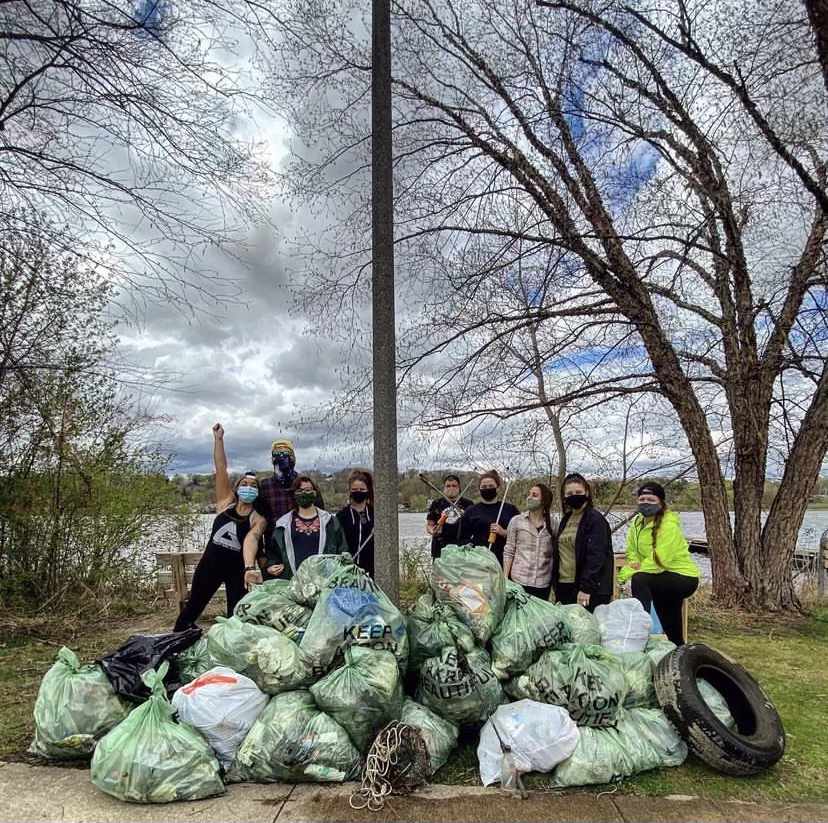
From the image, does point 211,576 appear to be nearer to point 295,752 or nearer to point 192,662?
point 192,662

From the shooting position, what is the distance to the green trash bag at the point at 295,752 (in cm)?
300

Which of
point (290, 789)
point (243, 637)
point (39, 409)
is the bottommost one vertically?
point (290, 789)

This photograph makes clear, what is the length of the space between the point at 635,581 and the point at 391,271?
292 centimetres

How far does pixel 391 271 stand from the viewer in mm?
4191

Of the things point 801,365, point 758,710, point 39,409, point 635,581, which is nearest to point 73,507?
point 39,409

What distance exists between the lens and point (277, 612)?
3.63 m

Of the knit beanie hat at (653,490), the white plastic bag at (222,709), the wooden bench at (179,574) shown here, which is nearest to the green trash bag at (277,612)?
the white plastic bag at (222,709)

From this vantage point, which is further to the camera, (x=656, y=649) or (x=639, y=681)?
(x=656, y=649)

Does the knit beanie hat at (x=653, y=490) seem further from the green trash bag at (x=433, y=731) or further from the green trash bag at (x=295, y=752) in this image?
the green trash bag at (x=295, y=752)

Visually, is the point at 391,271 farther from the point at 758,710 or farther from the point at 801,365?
the point at 801,365

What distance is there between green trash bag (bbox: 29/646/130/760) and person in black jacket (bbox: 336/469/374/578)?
201 cm

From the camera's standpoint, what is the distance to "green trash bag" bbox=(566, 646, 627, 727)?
323 centimetres

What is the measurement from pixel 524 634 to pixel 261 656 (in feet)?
4.71

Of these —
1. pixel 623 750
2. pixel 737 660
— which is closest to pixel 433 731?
pixel 623 750
